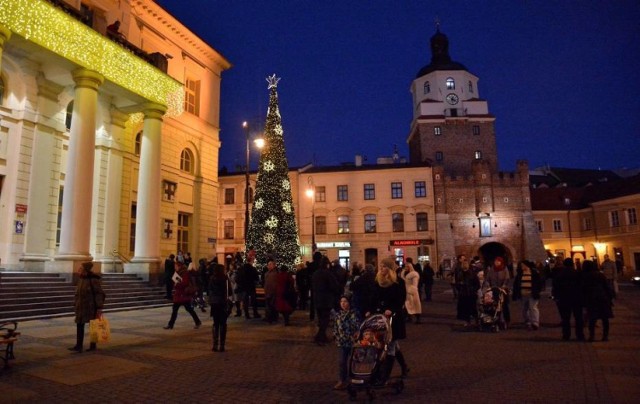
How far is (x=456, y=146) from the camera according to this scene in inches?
2048

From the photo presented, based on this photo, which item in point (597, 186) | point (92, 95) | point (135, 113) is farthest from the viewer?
point (597, 186)

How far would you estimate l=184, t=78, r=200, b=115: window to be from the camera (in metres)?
25.4

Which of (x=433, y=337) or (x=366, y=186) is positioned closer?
(x=433, y=337)

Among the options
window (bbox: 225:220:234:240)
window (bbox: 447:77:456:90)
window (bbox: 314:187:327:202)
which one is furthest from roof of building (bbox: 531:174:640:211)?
window (bbox: 225:220:234:240)

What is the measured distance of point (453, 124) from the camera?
2066 inches

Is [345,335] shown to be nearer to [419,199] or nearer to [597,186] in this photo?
[419,199]

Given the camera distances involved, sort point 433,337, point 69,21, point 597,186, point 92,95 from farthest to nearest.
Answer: point 597,186, point 92,95, point 69,21, point 433,337

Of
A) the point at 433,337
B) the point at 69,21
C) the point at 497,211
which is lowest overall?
the point at 433,337

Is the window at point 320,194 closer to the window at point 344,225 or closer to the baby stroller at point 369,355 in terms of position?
the window at point 344,225

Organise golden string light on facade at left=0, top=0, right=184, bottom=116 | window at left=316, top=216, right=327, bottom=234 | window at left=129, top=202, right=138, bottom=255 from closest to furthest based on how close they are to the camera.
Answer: golden string light on facade at left=0, top=0, right=184, bottom=116 < window at left=129, top=202, right=138, bottom=255 < window at left=316, top=216, right=327, bottom=234

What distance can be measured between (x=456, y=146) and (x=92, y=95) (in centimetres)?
4325

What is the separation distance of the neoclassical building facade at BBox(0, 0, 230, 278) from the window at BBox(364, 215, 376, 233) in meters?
22.9

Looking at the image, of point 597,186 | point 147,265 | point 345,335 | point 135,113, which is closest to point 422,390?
point 345,335

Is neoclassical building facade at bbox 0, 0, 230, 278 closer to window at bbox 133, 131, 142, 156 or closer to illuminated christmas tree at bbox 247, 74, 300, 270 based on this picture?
window at bbox 133, 131, 142, 156
